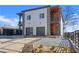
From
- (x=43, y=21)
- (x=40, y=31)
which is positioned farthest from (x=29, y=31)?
(x=43, y=21)

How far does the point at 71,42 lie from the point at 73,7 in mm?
666

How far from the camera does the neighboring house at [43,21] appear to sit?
593cm

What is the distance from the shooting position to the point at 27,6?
5891mm

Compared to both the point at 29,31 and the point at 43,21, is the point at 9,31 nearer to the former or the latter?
the point at 29,31

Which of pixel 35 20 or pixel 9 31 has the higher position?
pixel 35 20

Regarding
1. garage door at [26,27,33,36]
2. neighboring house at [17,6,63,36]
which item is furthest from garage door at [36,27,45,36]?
garage door at [26,27,33,36]

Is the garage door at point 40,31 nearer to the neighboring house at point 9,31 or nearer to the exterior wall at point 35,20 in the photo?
the exterior wall at point 35,20

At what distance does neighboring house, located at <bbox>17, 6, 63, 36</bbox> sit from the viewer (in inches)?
234

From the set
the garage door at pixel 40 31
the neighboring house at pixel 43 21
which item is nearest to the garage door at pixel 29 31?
the neighboring house at pixel 43 21

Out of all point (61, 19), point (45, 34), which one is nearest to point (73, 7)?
point (61, 19)

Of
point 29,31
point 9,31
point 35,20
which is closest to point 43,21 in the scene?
point 35,20

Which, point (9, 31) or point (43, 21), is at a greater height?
point (43, 21)

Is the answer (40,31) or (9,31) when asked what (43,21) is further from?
(9,31)

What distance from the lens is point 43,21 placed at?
595 centimetres
